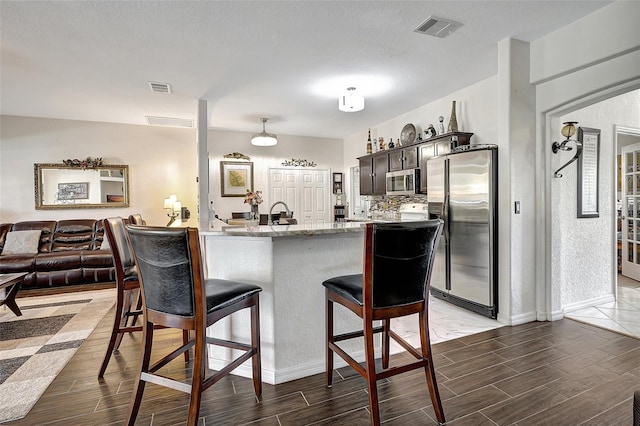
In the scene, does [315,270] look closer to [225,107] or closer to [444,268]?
[444,268]

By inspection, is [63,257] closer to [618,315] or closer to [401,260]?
[401,260]

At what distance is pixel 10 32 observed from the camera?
2.74m

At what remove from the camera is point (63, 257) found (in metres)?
4.48

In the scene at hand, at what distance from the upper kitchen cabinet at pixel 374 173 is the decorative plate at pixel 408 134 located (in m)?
0.42

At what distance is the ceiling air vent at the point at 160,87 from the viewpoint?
395cm

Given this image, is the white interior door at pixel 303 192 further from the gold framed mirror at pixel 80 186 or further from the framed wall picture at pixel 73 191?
the framed wall picture at pixel 73 191

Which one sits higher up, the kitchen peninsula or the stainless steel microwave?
the stainless steel microwave

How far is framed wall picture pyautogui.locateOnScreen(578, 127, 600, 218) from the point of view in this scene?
3.42 meters

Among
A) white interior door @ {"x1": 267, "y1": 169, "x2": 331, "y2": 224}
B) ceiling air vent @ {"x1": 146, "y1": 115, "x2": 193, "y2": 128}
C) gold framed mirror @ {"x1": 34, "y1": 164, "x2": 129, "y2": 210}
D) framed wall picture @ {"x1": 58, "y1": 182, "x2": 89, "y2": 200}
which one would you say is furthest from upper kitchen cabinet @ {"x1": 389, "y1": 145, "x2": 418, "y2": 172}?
framed wall picture @ {"x1": 58, "y1": 182, "x2": 89, "y2": 200}

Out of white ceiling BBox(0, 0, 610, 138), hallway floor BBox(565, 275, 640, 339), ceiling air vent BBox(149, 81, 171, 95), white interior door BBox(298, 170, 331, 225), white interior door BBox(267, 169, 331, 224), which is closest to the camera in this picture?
white ceiling BBox(0, 0, 610, 138)

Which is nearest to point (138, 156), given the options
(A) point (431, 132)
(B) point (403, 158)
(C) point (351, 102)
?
(C) point (351, 102)

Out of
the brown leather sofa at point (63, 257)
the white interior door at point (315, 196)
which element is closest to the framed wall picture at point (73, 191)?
the brown leather sofa at point (63, 257)

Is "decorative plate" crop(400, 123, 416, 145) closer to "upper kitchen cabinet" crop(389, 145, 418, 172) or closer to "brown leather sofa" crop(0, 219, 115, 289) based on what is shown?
"upper kitchen cabinet" crop(389, 145, 418, 172)

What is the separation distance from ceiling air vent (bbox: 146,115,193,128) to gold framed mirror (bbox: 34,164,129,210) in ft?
3.25
